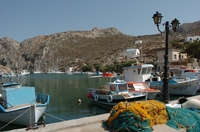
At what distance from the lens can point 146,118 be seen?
18.4 ft

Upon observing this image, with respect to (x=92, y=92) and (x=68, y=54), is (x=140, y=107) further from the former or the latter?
(x=68, y=54)

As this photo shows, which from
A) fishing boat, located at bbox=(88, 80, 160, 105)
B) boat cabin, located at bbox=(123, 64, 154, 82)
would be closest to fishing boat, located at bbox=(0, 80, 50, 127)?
fishing boat, located at bbox=(88, 80, 160, 105)

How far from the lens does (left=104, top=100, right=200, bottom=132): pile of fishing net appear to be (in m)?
5.38

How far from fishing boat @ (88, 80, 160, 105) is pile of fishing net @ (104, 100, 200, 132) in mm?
11306

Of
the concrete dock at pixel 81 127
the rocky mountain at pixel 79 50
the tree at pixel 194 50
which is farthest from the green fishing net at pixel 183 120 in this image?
the rocky mountain at pixel 79 50

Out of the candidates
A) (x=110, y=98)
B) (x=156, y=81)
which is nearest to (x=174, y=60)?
(x=156, y=81)

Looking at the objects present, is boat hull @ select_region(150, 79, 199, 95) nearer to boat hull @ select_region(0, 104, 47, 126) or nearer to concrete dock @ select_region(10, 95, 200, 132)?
boat hull @ select_region(0, 104, 47, 126)

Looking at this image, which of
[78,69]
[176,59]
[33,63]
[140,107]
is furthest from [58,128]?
[33,63]

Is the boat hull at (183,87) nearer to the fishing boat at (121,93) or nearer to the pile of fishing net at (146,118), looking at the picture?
the fishing boat at (121,93)

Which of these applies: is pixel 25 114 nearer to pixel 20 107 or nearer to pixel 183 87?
pixel 20 107

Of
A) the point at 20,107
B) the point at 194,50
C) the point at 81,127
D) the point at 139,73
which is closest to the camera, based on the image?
the point at 81,127

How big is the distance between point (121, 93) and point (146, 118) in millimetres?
12923

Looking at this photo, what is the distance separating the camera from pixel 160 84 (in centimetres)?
2377

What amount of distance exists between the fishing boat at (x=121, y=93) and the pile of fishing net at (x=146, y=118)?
11306 millimetres
